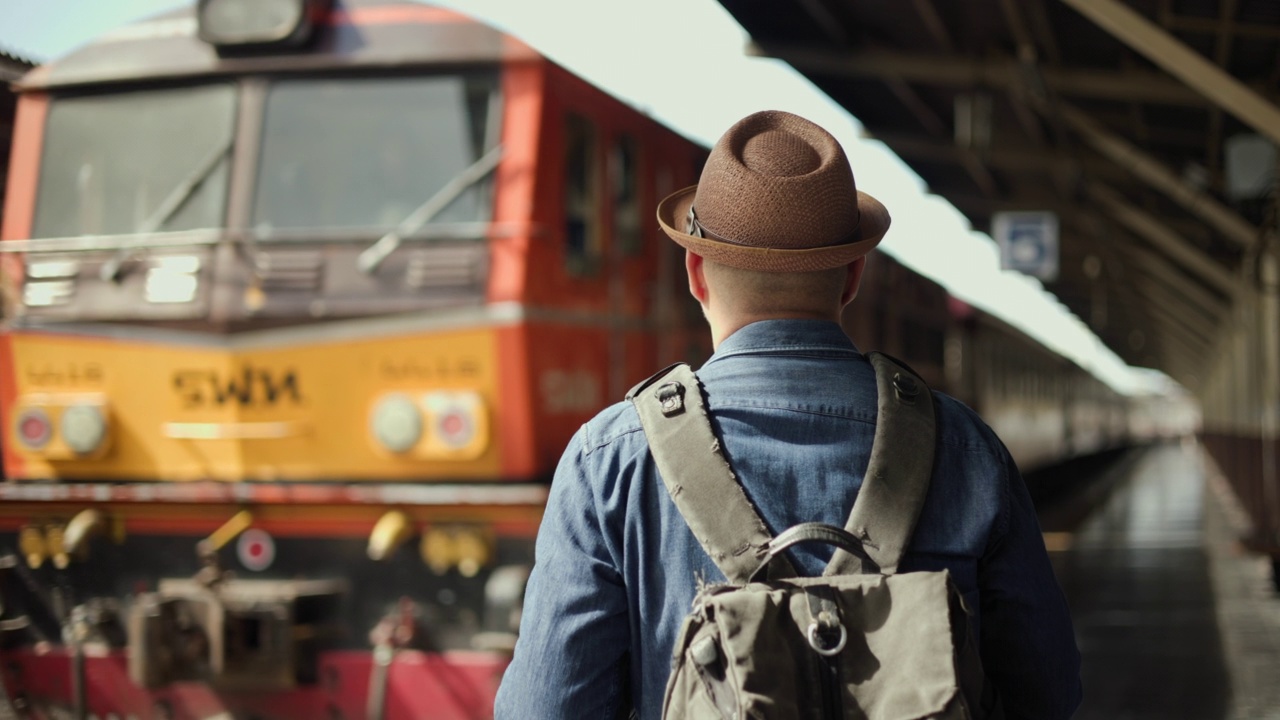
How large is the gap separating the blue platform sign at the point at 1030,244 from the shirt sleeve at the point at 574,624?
1450 centimetres

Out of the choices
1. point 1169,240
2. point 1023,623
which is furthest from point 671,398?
point 1169,240

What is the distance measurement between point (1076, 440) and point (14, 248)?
93.1 ft

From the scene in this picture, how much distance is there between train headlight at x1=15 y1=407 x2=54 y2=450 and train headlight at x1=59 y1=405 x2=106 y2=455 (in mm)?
143

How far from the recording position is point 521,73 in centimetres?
576

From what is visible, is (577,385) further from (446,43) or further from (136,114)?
(136,114)

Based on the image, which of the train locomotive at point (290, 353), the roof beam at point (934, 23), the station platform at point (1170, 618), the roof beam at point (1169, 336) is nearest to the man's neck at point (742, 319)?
the train locomotive at point (290, 353)

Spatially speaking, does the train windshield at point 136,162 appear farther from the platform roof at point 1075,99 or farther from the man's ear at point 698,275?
the platform roof at point 1075,99

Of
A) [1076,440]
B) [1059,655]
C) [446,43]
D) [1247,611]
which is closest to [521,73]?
[446,43]

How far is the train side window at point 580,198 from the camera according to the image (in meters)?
5.99

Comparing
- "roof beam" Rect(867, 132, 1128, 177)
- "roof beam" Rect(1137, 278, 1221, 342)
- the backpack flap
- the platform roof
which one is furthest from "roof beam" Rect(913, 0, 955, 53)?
"roof beam" Rect(1137, 278, 1221, 342)

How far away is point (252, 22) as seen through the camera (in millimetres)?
5895

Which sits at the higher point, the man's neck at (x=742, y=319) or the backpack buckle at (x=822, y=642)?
the man's neck at (x=742, y=319)

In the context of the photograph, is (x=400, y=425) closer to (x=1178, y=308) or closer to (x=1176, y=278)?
(x=1176, y=278)

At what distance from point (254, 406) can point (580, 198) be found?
63.3 inches
